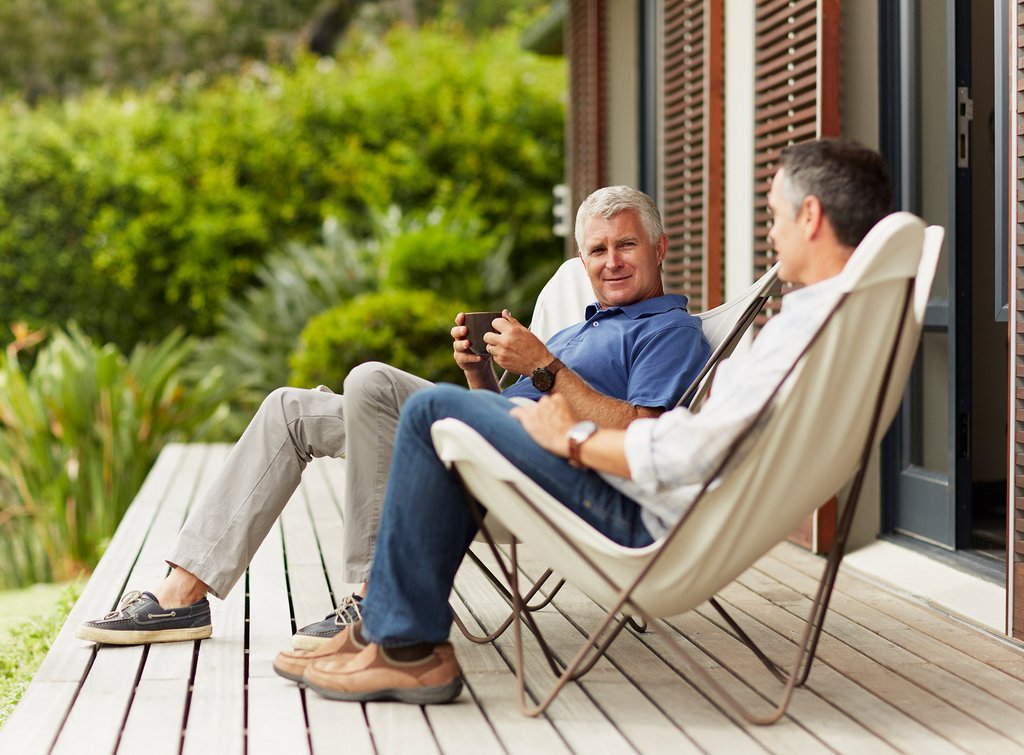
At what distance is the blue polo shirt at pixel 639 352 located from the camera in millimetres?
2869

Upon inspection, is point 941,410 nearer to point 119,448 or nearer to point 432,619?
point 432,619

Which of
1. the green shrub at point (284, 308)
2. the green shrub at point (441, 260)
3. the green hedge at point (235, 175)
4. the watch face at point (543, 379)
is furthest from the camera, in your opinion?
the green hedge at point (235, 175)

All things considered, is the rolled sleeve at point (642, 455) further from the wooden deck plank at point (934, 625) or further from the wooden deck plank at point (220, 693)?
the wooden deck plank at point (934, 625)

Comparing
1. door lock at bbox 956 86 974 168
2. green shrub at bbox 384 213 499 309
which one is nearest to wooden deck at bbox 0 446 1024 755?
door lock at bbox 956 86 974 168

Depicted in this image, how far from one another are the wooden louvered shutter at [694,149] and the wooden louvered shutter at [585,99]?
4.60ft

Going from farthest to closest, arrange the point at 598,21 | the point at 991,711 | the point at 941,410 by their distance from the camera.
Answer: the point at 598,21, the point at 941,410, the point at 991,711

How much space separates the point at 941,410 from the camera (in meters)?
4.09

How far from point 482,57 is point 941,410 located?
286 inches

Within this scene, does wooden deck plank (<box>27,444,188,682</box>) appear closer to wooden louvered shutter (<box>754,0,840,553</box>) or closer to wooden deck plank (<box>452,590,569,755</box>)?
wooden deck plank (<box>452,590,569,755</box>)

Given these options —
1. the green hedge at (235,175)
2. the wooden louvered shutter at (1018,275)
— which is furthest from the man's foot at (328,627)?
the green hedge at (235,175)

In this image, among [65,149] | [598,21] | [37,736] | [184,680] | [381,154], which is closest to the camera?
[37,736]

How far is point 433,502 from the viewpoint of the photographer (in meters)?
2.40

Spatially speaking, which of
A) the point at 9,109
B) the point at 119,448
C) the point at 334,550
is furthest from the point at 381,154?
the point at 334,550

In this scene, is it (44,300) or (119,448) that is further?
(44,300)
